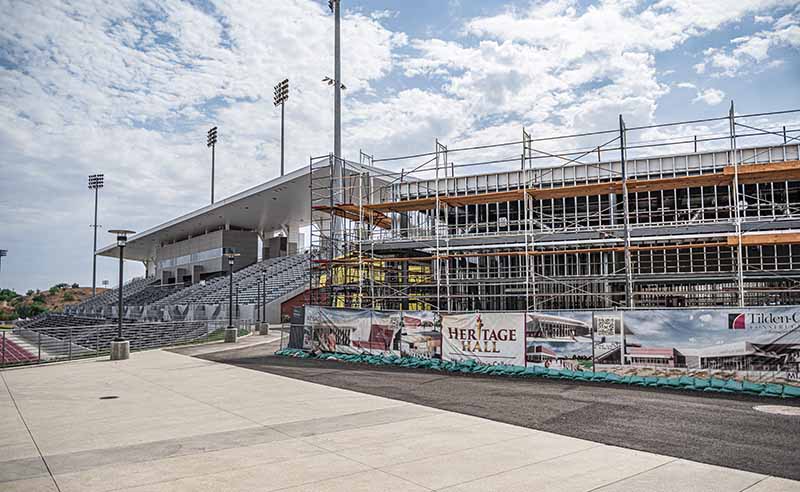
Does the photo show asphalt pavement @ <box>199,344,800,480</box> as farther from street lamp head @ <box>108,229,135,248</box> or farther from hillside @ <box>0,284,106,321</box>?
hillside @ <box>0,284,106,321</box>

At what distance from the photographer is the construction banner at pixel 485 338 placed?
17.9m

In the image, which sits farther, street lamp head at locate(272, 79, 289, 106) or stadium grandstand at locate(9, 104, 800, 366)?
street lamp head at locate(272, 79, 289, 106)

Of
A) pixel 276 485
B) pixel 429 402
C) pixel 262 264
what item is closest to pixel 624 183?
pixel 429 402

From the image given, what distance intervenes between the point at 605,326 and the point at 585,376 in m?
1.43

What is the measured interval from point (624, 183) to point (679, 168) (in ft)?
26.6

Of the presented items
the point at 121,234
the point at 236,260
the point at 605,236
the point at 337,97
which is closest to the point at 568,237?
the point at 605,236

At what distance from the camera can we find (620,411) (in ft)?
39.6

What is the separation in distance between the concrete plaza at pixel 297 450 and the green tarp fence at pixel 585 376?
16.7ft

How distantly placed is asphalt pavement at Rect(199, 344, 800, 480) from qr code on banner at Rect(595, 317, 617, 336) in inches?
58.9

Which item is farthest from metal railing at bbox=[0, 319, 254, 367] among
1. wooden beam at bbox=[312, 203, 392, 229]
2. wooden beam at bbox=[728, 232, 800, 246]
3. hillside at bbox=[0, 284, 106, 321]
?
hillside at bbox=[0, 284, 106, 321]

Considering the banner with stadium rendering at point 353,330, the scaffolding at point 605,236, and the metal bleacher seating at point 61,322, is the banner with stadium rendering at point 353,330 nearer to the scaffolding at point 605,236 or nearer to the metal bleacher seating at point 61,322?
the scaffolding at point 605,236

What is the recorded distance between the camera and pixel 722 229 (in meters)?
22.6

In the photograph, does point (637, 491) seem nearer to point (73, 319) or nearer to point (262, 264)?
point (262, 264)

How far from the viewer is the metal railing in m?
24.4
